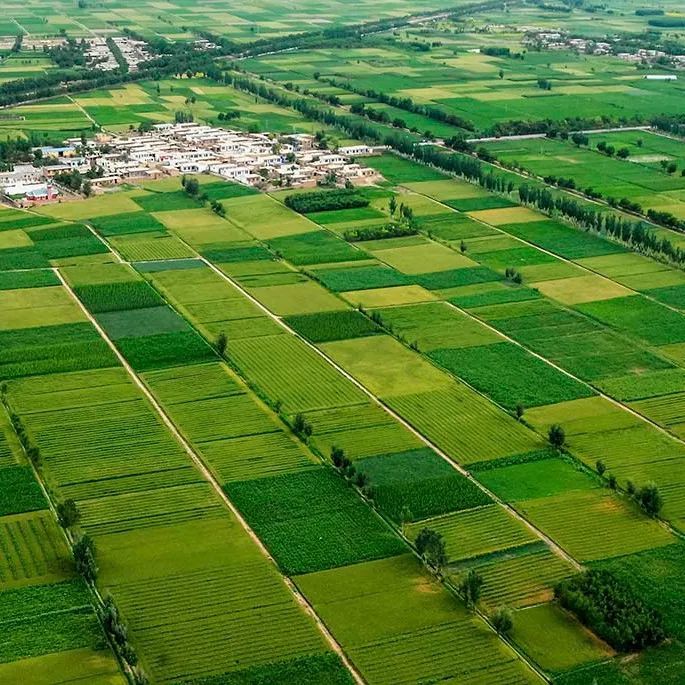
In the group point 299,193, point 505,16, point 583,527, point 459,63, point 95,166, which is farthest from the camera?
point 505,16

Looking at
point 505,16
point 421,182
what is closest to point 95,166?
point 421,182

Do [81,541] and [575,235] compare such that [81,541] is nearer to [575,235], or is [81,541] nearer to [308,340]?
[308,340]

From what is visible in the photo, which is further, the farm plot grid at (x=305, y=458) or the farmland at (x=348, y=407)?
the farm plot grid at (x=305, y=458)

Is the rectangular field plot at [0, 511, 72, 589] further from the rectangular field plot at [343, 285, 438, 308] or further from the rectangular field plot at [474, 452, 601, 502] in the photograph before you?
the rectangular field plot at [343, 285, 438, 308]

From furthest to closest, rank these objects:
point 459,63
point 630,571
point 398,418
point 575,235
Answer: point 459,63
point 575,235
point 398,418
point 630,571

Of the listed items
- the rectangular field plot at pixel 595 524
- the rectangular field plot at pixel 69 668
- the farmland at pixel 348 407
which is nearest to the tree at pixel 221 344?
the farmland at pixel 348 407

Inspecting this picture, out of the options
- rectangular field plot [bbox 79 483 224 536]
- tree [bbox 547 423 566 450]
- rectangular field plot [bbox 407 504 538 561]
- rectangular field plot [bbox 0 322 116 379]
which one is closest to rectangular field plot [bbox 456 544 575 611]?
rectangular field plot [bbox 407 504 538 561]

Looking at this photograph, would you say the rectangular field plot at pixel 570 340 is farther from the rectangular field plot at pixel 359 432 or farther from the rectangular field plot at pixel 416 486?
the rectangular field plot at pixel 416 486

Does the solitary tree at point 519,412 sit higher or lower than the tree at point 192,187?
higher
